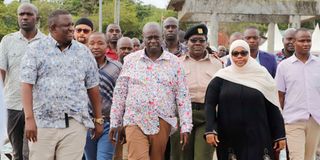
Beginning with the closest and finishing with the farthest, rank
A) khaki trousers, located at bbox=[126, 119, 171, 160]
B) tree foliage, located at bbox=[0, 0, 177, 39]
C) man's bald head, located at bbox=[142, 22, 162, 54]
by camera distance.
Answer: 1. khaki trousers, located at bbox=[126, 119, 171, 160]
2. man's bald head, located at bbox=[142, 22, 162, 54]
3. tree foliage, located at bbox=[0, 0, 177, 39]

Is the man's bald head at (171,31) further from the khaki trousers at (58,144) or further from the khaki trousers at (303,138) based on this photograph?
the khaki trousers at (58,144)

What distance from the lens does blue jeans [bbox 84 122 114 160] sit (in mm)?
7438

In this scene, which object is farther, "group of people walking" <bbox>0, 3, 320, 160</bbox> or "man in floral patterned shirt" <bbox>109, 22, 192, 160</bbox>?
"man in floral patterned shirt" <bbox>109, 22, 192, 160</bbox>

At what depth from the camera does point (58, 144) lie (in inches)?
239

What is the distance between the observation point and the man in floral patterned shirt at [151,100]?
6645mm

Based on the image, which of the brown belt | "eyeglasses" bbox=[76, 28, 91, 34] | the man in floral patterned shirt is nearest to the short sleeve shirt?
the brown belt

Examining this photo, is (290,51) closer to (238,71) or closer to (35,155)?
(238,71)

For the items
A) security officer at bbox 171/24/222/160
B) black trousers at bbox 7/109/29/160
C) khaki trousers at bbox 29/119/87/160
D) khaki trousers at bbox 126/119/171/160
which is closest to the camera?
khaki trousers at bbox 29/119/87/160

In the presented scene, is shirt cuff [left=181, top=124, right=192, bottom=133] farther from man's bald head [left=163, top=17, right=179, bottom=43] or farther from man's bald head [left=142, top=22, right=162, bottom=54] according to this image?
man's bald head [left=163, top=17, right=179, bottom=43]

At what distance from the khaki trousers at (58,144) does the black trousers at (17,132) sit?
1372 mm

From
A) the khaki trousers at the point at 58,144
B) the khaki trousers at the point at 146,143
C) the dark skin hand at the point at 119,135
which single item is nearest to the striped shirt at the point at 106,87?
the dark skin hand at the point at 119,135

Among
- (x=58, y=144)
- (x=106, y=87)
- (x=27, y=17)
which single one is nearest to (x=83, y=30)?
(x=27, y=17)

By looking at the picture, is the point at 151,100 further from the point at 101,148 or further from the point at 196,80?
the point at 101,148

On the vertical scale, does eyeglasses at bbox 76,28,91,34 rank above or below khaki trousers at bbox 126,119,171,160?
above
